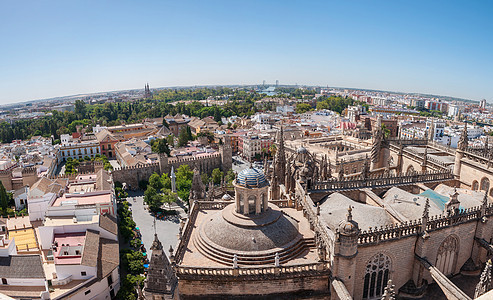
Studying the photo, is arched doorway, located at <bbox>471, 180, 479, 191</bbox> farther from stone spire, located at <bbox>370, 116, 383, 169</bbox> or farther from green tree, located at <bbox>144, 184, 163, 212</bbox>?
green tree, located at <bbox>144, 184, 163, 212</bbox>

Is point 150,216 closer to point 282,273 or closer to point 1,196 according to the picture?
point 1,196

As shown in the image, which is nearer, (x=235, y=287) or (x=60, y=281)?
(x=235, y=287)

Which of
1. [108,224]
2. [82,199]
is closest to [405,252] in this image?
[108,224]

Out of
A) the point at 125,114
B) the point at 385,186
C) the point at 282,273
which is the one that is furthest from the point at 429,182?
the point at 125,114

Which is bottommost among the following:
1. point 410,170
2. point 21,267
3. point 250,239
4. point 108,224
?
point 108,224

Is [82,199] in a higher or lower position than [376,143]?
lower

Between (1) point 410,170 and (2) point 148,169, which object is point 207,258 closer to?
(1) point 410,170
